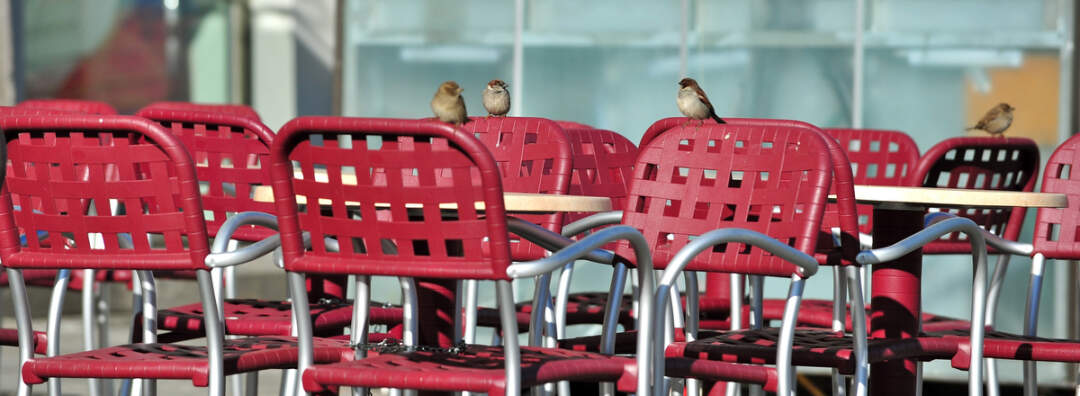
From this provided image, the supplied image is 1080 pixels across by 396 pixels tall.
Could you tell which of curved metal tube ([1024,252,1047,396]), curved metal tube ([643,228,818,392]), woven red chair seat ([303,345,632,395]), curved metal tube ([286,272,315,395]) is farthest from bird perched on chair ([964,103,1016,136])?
curved metal tube ([286,272,315,395])

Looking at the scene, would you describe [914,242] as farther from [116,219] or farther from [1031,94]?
[1031,94]

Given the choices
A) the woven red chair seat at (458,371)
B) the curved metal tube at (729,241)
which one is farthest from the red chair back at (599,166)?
the woven red chair seat at (458,371)

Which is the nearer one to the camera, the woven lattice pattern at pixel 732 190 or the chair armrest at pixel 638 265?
the chair armrest at pixel 638 265

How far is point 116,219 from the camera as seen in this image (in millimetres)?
2908

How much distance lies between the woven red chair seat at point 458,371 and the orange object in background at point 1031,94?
540 centimetres

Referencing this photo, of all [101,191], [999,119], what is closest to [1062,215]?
[999,119]

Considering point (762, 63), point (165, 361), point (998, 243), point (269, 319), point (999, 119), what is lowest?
point (269, 319)

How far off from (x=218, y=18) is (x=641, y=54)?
6191 mm

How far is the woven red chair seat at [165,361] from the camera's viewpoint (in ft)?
9.32

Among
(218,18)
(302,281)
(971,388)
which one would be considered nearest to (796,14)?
(971,388)

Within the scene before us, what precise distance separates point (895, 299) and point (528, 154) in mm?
1019

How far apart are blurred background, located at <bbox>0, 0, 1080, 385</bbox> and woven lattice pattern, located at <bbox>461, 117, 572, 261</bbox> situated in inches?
162

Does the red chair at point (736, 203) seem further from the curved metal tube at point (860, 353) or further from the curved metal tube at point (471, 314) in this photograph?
the curved metal tube at point (471, 314)

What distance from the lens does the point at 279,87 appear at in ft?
43.0
